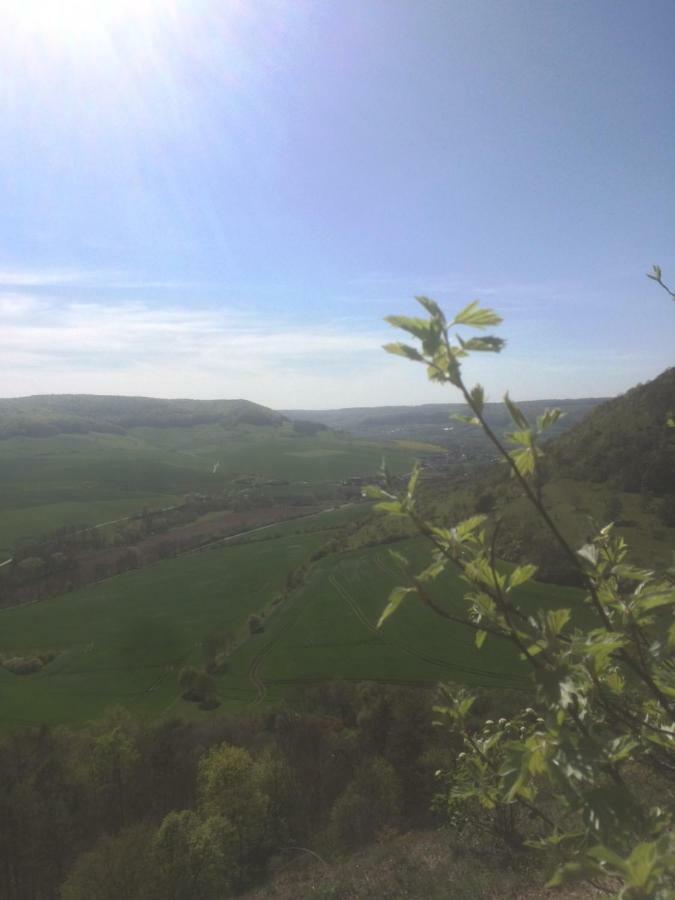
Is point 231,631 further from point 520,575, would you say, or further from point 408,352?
point 408,352

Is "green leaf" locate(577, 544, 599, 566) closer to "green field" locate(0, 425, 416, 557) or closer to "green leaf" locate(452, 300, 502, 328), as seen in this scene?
"green leaf" locate(452, 300, 502, 328)

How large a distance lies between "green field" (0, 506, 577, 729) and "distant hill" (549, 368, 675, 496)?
886 inches

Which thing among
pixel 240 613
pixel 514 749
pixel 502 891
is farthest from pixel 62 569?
pixel 514 749

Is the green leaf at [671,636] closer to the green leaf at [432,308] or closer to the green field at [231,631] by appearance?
the green leaf at [432,308]

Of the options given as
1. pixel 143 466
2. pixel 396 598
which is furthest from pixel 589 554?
pixel 143 466

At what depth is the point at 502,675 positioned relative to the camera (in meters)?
37.4

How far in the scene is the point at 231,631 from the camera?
5047 cm

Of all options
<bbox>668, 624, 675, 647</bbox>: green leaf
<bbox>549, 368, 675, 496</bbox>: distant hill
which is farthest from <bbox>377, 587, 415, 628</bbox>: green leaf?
<bbox>549, 368, 675, 496</bbox>: distant hill

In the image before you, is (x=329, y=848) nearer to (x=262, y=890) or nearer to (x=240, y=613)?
(x=262, y=890)

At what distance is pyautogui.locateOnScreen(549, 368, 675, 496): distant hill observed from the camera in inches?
2226

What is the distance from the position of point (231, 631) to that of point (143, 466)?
3018 inches

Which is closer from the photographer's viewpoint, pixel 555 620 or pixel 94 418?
pixel 555 620

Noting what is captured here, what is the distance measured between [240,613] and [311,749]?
86.7ft

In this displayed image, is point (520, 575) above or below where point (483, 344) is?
below
